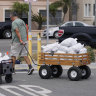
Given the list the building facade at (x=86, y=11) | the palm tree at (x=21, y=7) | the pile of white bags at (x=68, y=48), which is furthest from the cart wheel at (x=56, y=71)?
the building facade at (x=86, y=11)

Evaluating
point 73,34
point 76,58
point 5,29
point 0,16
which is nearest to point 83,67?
point 76,58

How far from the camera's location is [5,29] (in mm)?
34406

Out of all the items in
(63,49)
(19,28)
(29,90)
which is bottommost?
(29,90)

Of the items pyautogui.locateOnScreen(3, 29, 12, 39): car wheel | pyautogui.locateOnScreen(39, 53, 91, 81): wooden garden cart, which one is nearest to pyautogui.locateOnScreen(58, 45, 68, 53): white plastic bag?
pyautogui.locateOnScreen(39, 53, 91, 81): wooden garden cart

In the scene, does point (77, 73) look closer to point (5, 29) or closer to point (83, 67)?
point (83, 67)

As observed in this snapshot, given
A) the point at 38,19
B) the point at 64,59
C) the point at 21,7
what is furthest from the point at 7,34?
the point at 64,59

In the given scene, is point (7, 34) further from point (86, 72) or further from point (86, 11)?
point (86, 72)

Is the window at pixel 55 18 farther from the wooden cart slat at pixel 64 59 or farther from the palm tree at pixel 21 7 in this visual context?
the wooden cart slat at pixel 64 59

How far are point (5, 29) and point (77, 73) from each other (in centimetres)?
2296

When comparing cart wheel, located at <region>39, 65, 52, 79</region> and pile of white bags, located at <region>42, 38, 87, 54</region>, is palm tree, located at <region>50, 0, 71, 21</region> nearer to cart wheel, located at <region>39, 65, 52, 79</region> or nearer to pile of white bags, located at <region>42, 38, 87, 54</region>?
pile of white bags, located at <region>42, 38, 87, 54</region>

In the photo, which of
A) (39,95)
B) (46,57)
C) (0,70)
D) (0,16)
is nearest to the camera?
(39,95)

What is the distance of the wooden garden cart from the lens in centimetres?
1197

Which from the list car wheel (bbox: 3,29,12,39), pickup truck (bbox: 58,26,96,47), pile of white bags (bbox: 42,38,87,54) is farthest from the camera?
car wheel (bbox: 3,29,12,39)

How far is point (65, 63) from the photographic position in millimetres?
12125
